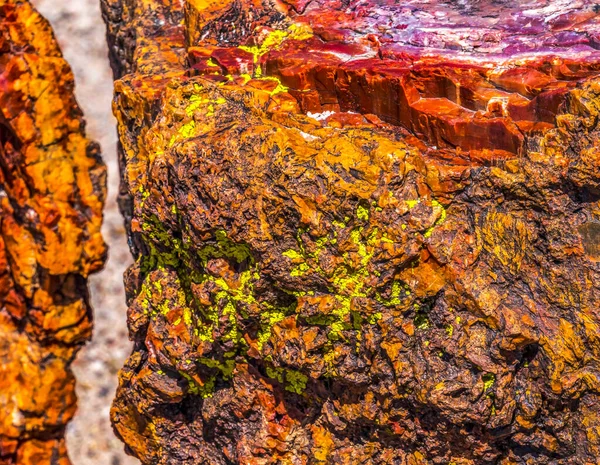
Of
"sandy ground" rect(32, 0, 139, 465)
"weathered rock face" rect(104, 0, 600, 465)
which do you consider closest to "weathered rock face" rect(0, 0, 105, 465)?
"sandy ground" rect(32, 0, 139, 465)

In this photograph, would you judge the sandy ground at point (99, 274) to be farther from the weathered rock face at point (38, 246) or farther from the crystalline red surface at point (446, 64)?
the crystalline red surface at point (446, 64)

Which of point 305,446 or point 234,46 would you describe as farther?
point 234,46

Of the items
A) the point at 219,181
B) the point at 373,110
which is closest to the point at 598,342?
the point at 373,110

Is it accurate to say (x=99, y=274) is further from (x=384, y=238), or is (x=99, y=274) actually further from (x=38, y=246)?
(x=384, y=238)

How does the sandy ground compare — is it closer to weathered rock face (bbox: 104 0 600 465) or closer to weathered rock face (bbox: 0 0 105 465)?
weathered rock face (bbox: 0 0 105 465)

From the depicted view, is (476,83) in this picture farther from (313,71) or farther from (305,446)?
(305,446)

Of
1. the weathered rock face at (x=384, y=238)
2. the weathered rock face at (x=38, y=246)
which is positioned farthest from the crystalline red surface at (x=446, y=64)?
the weathered rock face at (x=38, y=246)
